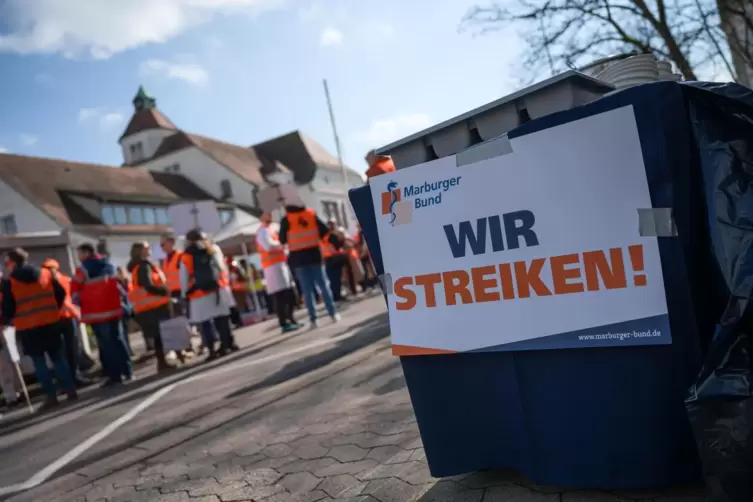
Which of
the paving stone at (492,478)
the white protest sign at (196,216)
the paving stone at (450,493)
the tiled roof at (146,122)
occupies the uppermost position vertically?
the tiled roof at (146,122)

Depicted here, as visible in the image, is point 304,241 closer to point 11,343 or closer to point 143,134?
point 11,343

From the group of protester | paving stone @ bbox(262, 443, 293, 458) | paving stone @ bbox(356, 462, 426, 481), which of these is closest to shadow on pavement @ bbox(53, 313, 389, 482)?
paving stone @ bbox(262, 443, 293, 458)

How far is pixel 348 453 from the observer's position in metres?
3.31

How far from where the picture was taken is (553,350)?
2.09 metres

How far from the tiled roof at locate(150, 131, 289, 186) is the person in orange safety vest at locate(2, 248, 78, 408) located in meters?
38.4

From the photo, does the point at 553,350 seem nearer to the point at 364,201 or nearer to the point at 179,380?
the point at 364,201

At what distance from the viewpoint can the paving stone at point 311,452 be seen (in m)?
3.41

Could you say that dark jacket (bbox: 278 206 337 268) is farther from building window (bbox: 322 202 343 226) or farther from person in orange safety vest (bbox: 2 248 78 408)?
building window (bbox: 322 202 343 226)

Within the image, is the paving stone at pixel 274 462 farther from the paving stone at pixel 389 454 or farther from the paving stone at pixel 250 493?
the paving stone at pixel 389 454

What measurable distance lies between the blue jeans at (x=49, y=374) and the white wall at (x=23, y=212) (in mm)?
24349

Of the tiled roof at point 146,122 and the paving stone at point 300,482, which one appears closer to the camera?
the paving stone at point 300,482

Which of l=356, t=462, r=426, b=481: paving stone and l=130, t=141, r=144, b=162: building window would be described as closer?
l=356, t=462, r=426, b=481: paving stone

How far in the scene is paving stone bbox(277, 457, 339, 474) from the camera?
321 centimetres

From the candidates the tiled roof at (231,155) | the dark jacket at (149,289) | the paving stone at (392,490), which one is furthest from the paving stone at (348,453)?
the tiled roof at (231,155)
